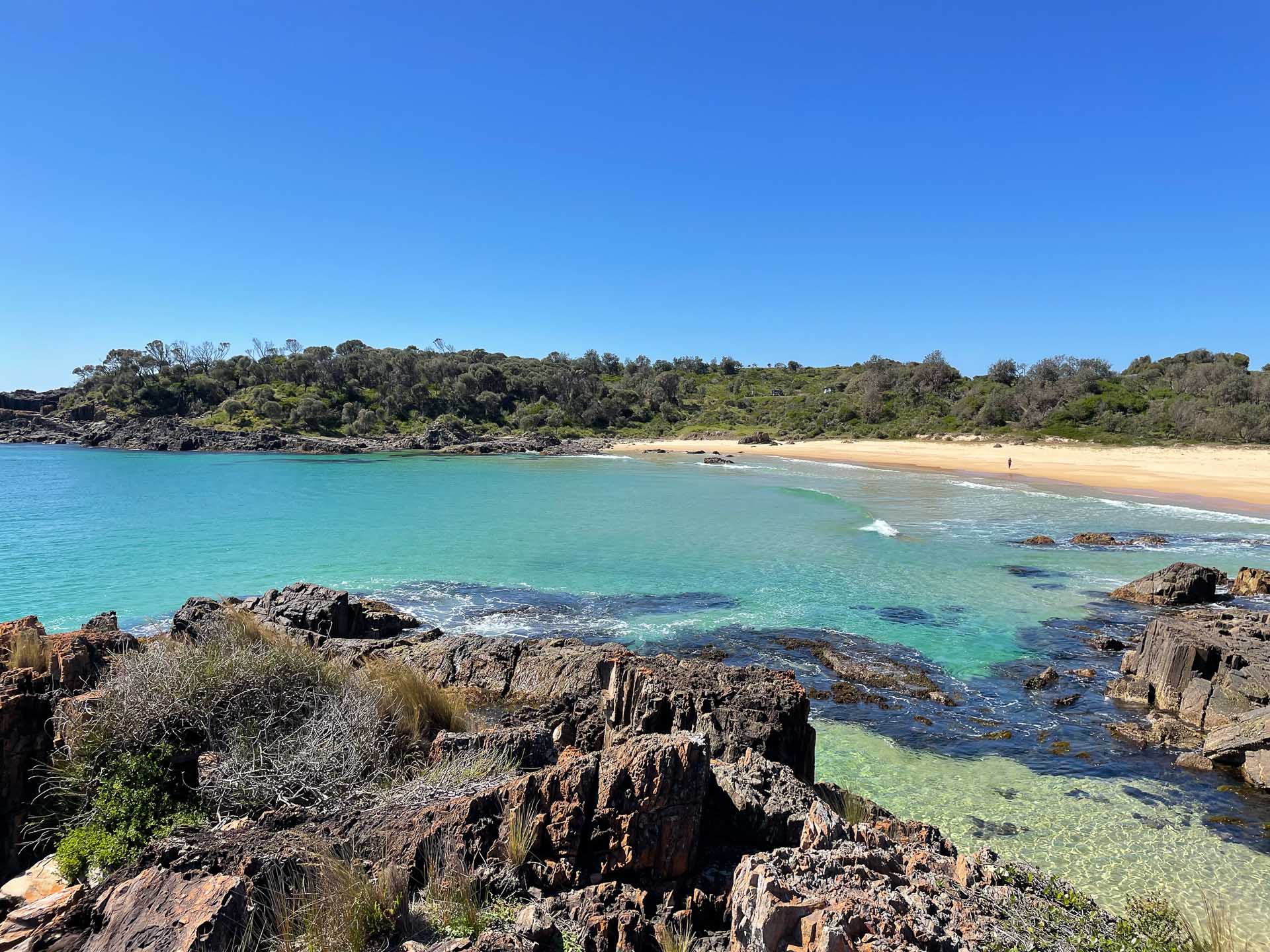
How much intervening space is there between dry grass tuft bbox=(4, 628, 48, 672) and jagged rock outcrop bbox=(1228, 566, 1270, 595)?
77.1 feet

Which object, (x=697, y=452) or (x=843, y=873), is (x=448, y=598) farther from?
(x=697, y=452)

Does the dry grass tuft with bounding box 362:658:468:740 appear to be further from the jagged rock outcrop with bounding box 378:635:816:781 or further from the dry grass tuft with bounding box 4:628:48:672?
the dry grass tuft with bounding box 4:628:48:672

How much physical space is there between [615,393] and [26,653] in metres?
105

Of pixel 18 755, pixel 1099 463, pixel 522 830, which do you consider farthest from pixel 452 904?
pixel 1099 463

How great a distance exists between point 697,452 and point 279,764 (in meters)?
69.7

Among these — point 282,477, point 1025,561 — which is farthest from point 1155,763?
point 282,477

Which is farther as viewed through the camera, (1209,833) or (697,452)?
(697,452)

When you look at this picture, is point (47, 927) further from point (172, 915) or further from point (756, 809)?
point (756, 809)

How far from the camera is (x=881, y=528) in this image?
2716 centimetres

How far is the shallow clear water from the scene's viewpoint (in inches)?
340

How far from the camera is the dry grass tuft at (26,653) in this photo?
22.7 ft

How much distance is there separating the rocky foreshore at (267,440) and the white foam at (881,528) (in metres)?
55.1

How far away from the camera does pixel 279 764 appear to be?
5.09 m

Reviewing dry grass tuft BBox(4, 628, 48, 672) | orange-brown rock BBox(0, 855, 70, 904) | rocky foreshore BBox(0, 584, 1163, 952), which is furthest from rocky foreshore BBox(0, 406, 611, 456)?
orange-brown rock BBox(0, 855, 70, 904)
